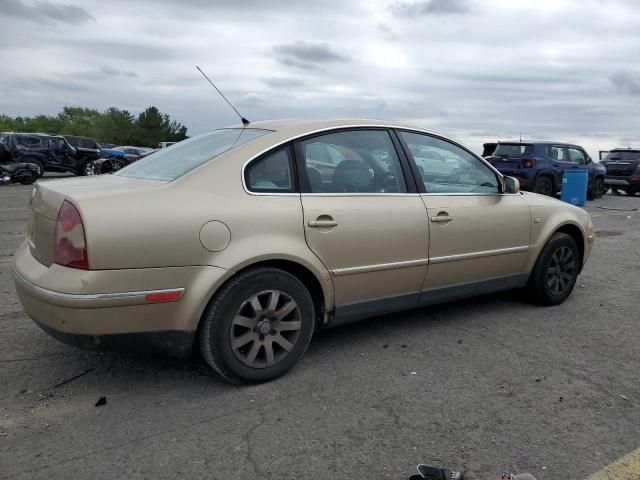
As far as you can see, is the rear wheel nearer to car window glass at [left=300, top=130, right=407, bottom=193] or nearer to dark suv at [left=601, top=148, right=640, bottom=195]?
dark suv at [left=601, top=148, right=640, bottom=195]

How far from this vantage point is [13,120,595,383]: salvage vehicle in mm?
2893

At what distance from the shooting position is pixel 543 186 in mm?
15109

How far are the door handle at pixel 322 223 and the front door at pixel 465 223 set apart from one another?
848 millimetres

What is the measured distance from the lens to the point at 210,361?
319cm

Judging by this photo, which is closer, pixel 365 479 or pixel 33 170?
pixel 365 479

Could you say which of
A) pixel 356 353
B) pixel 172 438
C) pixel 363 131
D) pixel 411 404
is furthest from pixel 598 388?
pixel 172 438

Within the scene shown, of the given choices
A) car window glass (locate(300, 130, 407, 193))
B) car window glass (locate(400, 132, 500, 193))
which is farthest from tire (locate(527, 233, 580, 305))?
car window glass (locate(300, 130, 407, 193))

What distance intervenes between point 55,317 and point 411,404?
195 centimetres

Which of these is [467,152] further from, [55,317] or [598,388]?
[55,317]

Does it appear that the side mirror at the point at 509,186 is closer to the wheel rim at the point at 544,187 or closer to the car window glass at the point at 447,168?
the car window glass at the point at 447,168

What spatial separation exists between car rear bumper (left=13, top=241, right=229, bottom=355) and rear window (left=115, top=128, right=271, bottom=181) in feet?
2.18

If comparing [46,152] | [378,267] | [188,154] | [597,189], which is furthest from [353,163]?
[46,152]

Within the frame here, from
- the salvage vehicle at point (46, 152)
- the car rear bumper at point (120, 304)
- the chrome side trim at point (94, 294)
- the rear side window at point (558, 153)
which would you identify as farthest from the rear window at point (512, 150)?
the salvage vehicle at point (46, 152)

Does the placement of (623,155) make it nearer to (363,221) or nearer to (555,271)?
(555,271)
